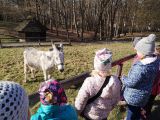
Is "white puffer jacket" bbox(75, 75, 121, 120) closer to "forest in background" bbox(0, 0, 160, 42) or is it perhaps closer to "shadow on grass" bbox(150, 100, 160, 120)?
"shadow on grass" bbox(150, 100, 160, 120)

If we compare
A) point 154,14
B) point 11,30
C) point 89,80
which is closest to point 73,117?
point 89,80

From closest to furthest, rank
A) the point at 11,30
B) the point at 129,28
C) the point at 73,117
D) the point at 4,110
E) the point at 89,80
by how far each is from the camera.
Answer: the point at 4,110 < the point at 73,117 < the point at 89,80 < the point at 11,30 < the point at 129,28

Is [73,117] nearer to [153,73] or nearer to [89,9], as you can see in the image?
[153,73]

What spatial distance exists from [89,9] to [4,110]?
223 ft

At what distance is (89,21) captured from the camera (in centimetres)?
6994

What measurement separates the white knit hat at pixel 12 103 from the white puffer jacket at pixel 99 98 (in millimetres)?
2266

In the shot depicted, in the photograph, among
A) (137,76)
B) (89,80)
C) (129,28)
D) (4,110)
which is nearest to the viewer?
(4,110)

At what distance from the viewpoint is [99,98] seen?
4176 mm

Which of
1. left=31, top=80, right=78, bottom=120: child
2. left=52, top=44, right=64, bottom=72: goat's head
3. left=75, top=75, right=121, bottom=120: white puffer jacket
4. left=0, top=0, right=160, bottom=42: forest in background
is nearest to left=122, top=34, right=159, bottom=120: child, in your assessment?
left=75, top=75, right=121, bottom=120: white puffer jacket

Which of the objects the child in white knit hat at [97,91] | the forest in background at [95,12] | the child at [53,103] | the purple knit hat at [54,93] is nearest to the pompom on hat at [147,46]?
the child in white knit hat at [97,91]

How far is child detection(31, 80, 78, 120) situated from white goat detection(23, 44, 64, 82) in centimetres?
622

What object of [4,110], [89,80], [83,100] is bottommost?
[83,100]

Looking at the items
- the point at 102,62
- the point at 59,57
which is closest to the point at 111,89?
the point at 102,62

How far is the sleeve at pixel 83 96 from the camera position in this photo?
161 inches
